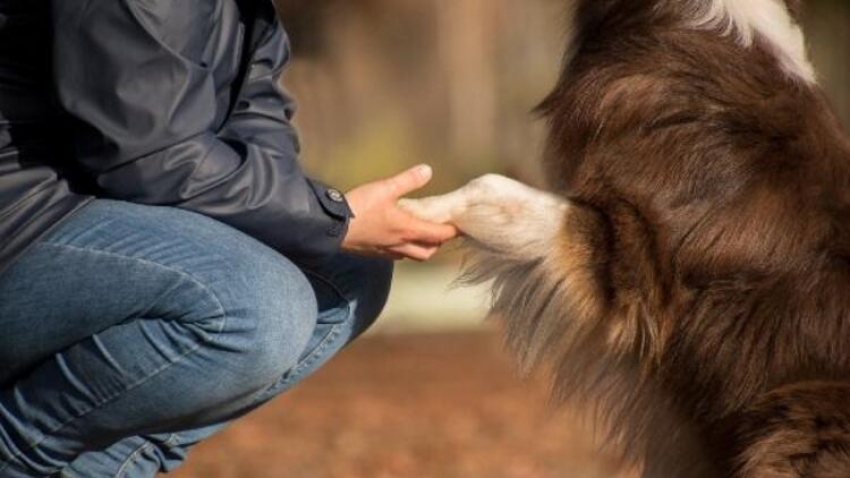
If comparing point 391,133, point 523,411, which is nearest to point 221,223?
point 523,411

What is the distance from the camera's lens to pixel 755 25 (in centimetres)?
412

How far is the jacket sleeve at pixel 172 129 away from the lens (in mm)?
3195

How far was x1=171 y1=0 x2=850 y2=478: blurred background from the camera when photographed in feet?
23.6

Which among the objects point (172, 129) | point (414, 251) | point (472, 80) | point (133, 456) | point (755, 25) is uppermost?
point (755, 25)

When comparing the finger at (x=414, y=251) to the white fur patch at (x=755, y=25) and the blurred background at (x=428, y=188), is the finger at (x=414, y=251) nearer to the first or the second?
the white fur patch at (x=755, y=25)

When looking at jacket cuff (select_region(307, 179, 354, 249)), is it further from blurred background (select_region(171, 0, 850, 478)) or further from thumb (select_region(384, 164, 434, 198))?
blurred background (select_region(171, 0, 850, 478))

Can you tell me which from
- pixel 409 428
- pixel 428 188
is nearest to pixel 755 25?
pixel 409 428

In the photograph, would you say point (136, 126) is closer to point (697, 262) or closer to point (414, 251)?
point (414, 251)

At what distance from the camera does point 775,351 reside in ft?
12.3

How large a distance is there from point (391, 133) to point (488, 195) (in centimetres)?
886

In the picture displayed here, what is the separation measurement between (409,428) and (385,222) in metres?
4.26

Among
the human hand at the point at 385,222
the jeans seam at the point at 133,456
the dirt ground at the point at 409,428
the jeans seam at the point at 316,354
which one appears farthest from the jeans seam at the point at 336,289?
the dirt ground at the point at 409,428

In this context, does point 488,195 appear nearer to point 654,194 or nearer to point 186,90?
point 654,194

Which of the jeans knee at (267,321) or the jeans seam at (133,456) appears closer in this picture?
the jeans knee at (267,321)
